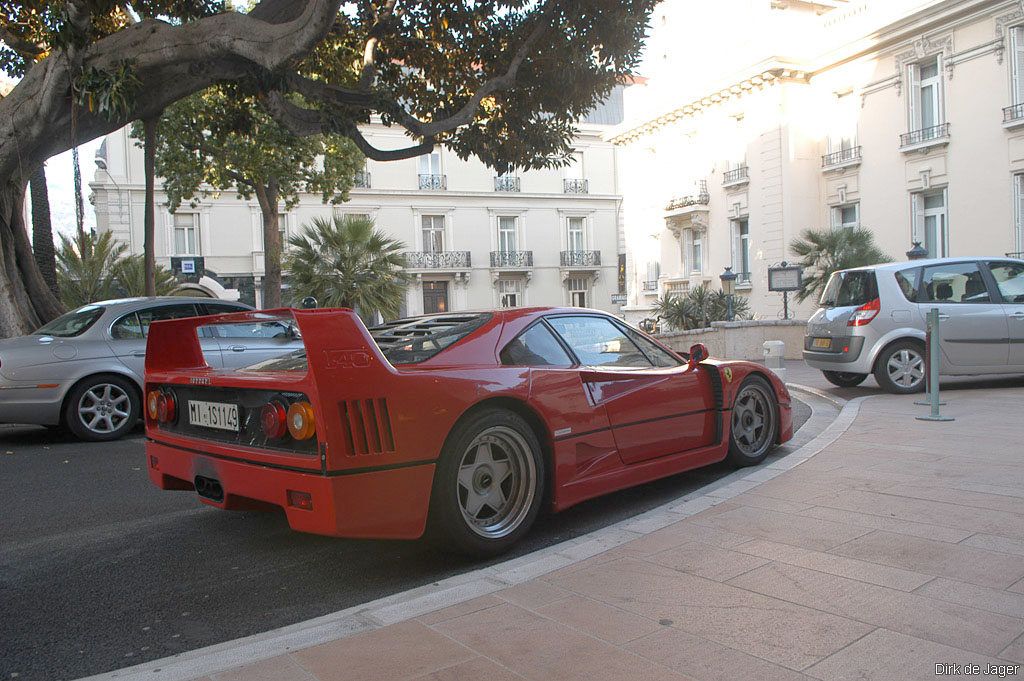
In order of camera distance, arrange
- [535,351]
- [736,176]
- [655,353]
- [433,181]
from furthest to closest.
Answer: [433,181] < [736,176] < [655,353] < [535,351]

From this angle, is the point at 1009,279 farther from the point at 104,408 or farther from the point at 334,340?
the point at 104,408

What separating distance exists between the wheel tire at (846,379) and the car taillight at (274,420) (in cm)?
875

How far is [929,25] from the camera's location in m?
22.0

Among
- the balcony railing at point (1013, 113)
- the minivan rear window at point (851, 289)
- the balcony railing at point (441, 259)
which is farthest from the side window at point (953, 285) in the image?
the balcony railing at point (441, 259)

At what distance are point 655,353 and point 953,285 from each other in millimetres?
6390

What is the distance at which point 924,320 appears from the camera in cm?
926

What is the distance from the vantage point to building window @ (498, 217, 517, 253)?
42031mm

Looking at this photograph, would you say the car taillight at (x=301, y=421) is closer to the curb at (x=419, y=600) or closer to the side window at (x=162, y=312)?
the curb at (x=419, y=600)

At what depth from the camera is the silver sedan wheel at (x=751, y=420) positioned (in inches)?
215

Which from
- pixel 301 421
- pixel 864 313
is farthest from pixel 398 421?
pixel 864 313

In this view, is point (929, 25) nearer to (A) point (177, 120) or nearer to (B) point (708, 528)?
(A) point (177, 120)

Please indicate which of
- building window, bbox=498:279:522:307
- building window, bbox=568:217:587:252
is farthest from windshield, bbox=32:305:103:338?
building window, bbox=568:217:587:252

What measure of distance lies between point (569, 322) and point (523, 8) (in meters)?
8.08

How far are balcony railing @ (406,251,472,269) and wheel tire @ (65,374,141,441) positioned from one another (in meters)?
32.1
